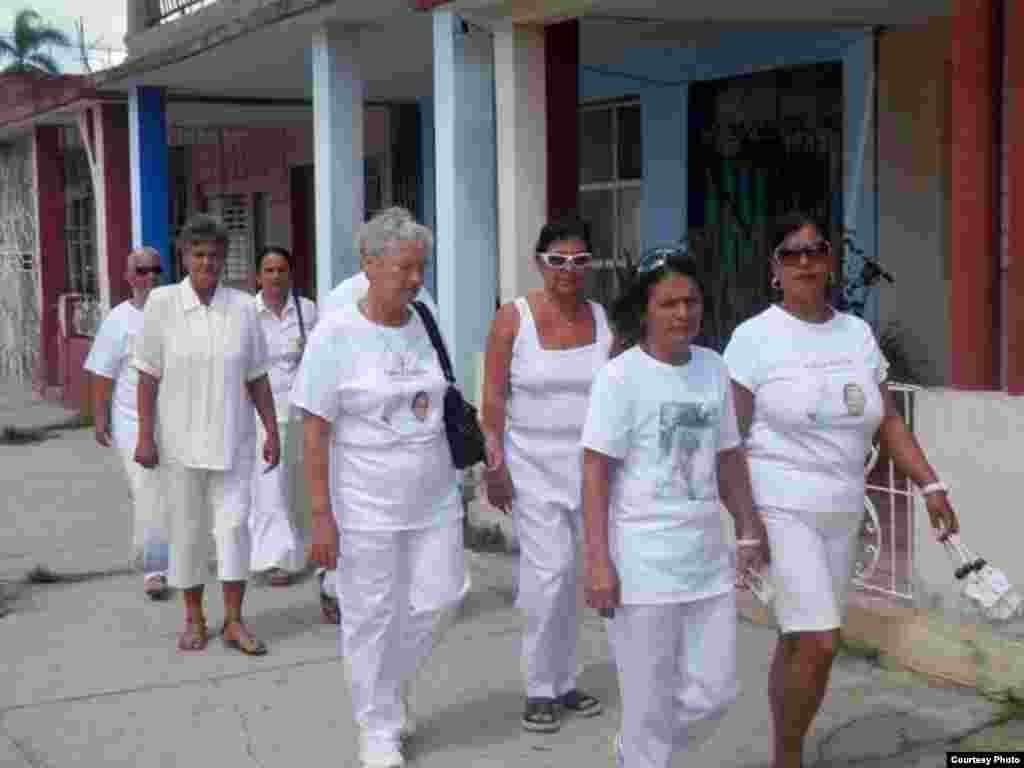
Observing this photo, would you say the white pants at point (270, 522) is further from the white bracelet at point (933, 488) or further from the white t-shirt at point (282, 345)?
the white bracelet at point (933, 488)

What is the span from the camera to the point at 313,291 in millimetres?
16078

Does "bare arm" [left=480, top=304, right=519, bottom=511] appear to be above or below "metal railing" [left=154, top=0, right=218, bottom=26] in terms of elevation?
below

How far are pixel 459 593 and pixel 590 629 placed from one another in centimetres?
159

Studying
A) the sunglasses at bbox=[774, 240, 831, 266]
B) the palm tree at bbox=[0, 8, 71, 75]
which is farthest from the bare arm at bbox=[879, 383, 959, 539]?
the palm tree at bbox=[0, 8, 71, 75]

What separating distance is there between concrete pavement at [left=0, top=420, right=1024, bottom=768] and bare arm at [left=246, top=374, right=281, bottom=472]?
0.77 m

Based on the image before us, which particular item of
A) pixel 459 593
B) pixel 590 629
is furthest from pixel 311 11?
pixel 459 593

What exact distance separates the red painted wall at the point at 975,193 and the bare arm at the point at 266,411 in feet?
8.71

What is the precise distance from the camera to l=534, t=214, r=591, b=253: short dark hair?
187 inches

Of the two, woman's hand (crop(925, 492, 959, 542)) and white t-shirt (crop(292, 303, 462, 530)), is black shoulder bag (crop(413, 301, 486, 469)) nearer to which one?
white t-shirt (crop(292, 303, 462, 530))

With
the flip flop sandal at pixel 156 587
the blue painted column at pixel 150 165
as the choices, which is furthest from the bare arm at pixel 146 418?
the blue painted column at pixel 150 165

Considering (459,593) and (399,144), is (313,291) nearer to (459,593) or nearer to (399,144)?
(399,144)

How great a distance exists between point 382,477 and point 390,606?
1.31 feet

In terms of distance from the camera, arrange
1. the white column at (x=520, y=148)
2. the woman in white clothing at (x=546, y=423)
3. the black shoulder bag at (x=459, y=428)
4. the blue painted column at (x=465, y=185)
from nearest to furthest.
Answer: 1. the black shoulder bag at (x=459, y=428)
2. the woman in white clothing at (x=546, y=423)
3. the white column at (x=520, y=148)
4. the blue painted column at (x=465, y=185)

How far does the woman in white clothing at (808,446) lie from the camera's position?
4031 millimetres
